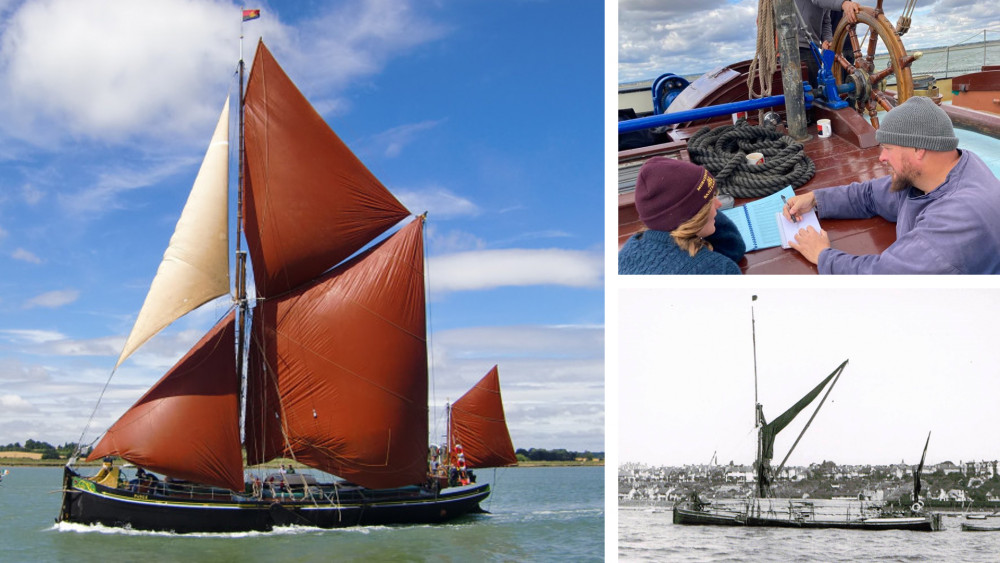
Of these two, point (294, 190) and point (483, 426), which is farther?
point (483, 426)

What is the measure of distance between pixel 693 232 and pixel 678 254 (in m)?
0.22

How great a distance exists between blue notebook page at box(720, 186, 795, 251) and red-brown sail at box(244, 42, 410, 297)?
35.5 feet

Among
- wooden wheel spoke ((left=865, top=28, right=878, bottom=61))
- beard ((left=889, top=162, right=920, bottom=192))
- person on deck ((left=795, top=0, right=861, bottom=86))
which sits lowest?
beard ((left=889, top=162, right=920, bottom=192))

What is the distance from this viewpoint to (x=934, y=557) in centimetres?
367

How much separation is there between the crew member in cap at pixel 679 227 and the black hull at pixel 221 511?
40.5 ft

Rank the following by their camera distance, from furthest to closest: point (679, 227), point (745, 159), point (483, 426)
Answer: point (483, 426), point (745, 159), point (679, 227)

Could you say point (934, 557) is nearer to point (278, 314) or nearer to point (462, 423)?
point (278, 314)

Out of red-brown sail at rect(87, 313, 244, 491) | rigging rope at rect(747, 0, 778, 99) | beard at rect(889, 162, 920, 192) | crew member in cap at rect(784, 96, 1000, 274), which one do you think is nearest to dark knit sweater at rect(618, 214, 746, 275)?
crew member in cap at rect(784, 96, 1000, 274)

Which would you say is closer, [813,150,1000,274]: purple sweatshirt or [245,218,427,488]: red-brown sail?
[813,150,1000,274]: purple sweatshirt

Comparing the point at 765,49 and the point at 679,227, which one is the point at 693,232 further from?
the point at 765,49

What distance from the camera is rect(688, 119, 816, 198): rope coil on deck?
3.19m

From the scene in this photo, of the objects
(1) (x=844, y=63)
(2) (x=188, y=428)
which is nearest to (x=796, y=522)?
(1) (x=844, y=63)

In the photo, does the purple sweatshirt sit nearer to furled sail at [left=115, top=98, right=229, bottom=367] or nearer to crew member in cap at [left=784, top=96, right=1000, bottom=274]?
crew member in cap at [left=784, top=96, right=1000, bottom=274]

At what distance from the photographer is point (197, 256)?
1352 centimetres
